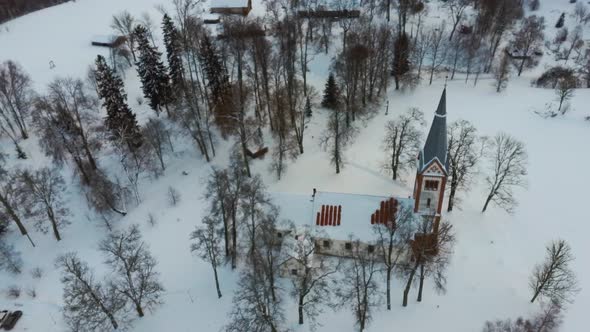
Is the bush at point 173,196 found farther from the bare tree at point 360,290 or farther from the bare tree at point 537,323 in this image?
the bare tree at point 537,323

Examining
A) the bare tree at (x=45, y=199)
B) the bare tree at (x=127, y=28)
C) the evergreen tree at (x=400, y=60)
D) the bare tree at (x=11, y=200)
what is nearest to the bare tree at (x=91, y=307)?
the bare tree at (x=45, y=199)

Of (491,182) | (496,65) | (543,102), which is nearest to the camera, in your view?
(491,182)

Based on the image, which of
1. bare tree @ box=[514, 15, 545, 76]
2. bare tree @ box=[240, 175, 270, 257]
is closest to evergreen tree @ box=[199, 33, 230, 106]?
bare tree @ box=[240, 175, 270, 257]

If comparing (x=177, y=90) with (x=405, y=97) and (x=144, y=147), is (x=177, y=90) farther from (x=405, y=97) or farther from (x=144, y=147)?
(x=405, y=97)

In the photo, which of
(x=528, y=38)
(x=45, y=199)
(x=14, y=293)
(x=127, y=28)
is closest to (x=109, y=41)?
(x=127, y=28)

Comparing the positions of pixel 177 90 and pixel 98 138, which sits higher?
pixel 177 90

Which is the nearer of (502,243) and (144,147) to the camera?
(502,243)

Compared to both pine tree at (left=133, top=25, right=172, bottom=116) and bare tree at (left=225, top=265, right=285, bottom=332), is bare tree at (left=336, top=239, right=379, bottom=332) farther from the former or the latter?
pine tree at (left=133, top=25, right=172, bottom=116)

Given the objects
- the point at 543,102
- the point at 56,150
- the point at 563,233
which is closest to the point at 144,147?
the point at 56,150
